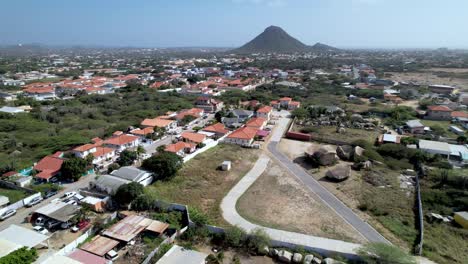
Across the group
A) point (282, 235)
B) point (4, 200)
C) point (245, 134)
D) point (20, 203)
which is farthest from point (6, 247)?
point (245, 134)

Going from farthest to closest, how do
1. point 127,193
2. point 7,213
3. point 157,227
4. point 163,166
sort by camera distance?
point 163,166, point 127,193, point 7,213, point 157,227

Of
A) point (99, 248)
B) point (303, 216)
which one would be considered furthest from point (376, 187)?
point (99, 248)

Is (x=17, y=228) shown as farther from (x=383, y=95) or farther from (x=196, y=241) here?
(x=383, y=95)

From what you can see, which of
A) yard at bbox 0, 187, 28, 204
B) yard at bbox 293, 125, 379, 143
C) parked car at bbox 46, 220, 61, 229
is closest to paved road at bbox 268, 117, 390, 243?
yard at bbox 293, 125, 379, 143

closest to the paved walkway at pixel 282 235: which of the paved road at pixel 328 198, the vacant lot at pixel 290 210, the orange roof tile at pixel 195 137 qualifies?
the vacant lot at pixel 290 210

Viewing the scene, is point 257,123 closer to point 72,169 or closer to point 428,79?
point 72,169

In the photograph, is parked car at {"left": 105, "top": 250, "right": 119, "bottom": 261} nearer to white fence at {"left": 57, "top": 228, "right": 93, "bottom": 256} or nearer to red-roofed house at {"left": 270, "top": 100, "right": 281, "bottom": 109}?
white fence at {"left": 57, "top": 228, "right": 93, "bottom": 256}
